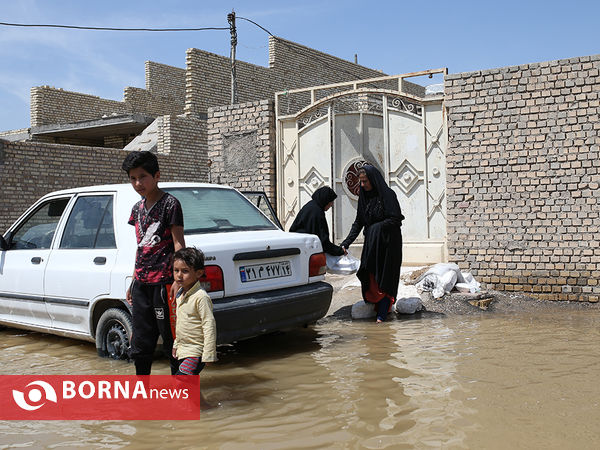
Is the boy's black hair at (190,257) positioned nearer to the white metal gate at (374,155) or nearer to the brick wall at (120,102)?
the white metal gate at (374,155)

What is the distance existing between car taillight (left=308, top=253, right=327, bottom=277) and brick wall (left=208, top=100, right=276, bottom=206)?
4.81 metres

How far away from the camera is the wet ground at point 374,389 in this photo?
10.3ft

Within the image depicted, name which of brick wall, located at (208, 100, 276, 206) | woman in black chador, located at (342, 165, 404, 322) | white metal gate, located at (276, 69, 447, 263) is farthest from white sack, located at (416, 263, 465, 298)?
brick wall, located at (208, 100, 276, 206)

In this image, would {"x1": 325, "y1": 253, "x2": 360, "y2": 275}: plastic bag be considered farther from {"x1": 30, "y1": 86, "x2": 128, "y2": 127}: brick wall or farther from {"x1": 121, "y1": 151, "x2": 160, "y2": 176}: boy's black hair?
{"x1": 30, "y1": 86, "x2": 128, "y2": 127}: brick wall

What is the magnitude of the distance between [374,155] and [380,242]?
346 cm

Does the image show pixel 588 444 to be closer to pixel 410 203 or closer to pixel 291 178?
pixel 410 203

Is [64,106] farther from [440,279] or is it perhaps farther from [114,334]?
[114,334]

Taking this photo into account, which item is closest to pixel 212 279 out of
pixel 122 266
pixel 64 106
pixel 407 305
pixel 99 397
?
pixel 122 266

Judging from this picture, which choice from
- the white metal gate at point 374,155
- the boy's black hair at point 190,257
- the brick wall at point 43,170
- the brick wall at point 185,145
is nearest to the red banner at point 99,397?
A: the boy's black hair at point 190,257

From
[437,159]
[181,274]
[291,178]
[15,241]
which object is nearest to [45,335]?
[15,241]

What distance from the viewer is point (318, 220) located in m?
6.39

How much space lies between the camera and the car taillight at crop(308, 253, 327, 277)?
5172 mm

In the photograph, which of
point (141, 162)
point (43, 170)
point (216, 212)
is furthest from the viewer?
point (43, 170)

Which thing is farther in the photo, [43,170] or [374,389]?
[43,170]
